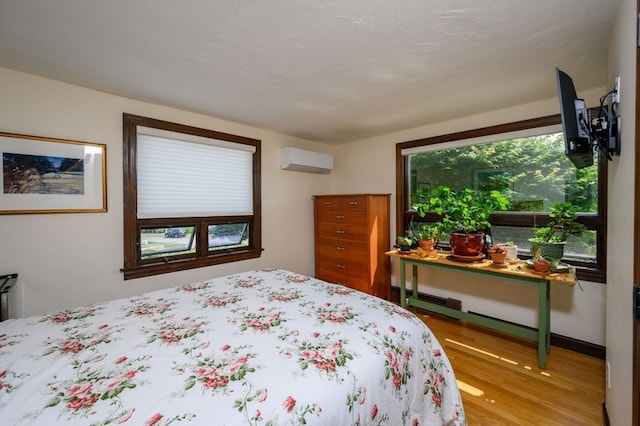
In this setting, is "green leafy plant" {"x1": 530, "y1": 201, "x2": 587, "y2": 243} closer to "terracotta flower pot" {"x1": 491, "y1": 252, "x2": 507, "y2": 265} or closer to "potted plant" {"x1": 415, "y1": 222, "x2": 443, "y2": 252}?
"terracotta flower pot" {"x1": 491, "y1": 252, "x2": 507, "y2": 265}

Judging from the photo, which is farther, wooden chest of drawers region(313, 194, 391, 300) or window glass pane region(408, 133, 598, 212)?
wooden chest of drawers region(313, 194, 391, 300)

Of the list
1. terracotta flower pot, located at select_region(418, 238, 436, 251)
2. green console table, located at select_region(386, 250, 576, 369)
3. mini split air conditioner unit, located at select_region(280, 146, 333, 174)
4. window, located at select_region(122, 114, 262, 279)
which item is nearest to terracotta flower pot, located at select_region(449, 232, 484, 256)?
green console table, located at select_region(386, 250, 576, 369)

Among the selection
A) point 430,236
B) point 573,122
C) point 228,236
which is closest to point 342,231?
point 430,236

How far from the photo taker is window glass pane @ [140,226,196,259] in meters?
2.48

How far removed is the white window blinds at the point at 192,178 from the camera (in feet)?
8.04

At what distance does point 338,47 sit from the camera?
157 centimetres

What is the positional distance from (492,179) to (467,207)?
1.88ft

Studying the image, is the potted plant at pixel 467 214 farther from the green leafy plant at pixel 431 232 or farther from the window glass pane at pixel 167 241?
the window glass pane at pixel 167 241

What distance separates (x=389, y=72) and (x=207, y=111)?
1.84 metres

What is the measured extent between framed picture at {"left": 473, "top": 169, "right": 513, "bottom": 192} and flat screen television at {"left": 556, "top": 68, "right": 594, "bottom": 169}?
1.42 metres

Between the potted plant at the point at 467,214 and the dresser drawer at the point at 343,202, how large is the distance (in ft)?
2.74

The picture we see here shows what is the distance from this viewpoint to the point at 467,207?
97.0 inches

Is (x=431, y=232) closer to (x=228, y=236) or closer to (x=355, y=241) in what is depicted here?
(x=355, y=241)

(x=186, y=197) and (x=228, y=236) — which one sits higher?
(x=186, y=197)
